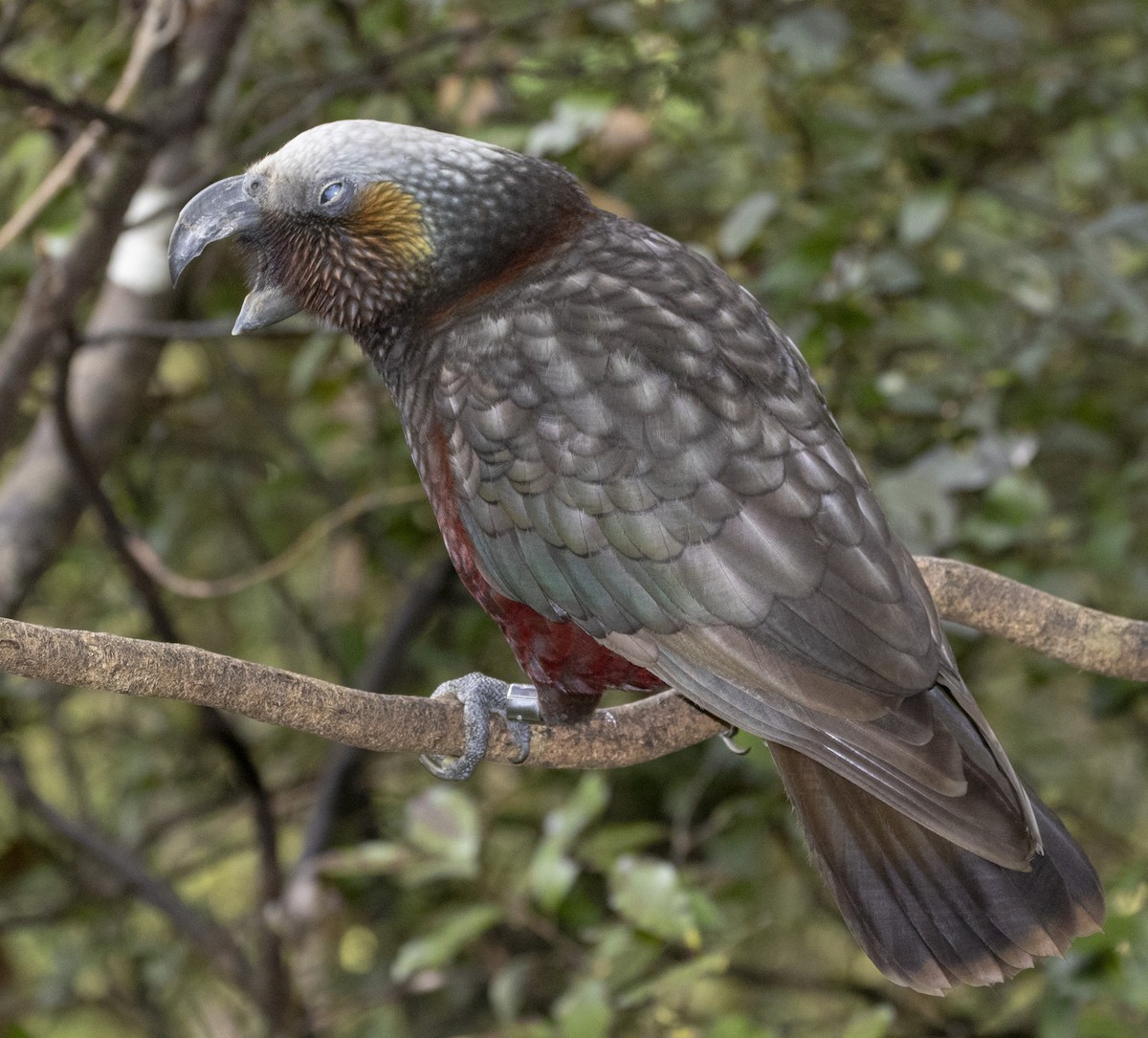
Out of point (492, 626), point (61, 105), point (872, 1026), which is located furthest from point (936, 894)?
point (492, 626)

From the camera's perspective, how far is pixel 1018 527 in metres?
2.73

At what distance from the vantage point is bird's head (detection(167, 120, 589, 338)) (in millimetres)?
2184

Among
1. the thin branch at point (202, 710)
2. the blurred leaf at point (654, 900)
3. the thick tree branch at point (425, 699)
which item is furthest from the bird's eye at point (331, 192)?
the blurred leaf at point (654, 900)

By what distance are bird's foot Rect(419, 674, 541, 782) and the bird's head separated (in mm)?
571

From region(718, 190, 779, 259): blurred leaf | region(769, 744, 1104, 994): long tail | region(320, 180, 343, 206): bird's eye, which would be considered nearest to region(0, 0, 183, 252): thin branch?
region(320, 180, 343, 206): bird's eye

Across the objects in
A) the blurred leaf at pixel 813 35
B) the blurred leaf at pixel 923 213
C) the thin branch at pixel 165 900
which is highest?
the blurred leaf at pixel 813 35

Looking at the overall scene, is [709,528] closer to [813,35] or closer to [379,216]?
[379,216]

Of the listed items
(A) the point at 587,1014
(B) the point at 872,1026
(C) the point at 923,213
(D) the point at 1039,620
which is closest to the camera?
(D) the point at 1039,620

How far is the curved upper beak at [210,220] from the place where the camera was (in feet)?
7.25

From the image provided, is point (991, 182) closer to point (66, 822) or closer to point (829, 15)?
point (829, 15)

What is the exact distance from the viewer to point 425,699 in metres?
1.99

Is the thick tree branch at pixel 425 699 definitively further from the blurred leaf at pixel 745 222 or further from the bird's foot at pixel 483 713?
the blurred leaf at pixel 745 222

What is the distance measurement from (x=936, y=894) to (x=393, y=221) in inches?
48.1

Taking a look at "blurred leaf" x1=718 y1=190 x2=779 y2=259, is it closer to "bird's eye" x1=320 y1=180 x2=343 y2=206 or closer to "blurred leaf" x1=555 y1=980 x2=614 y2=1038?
"bird's eye" x1=320 y1=180 x2=343 y2=206
